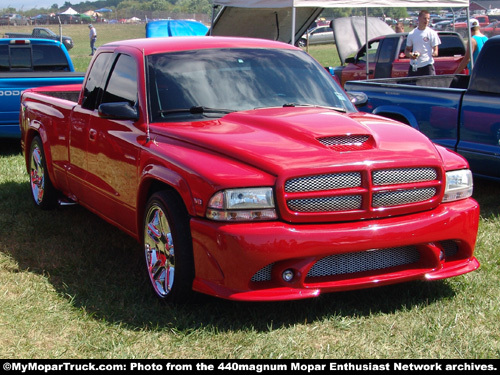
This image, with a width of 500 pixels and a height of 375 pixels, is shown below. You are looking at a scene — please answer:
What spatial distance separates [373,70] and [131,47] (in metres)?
10.7

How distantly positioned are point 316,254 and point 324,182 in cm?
41

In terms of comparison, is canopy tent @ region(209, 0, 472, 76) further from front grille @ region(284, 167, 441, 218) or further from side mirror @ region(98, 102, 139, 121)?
front grille @ region(284, 167, 441, 218)

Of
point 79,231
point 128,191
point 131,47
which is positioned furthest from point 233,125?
point 79,231

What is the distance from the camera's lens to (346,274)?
4.07 meters

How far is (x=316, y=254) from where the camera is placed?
12.6 ft

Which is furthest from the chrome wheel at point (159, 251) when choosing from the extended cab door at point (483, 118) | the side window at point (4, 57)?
the side window at point (4, 57)

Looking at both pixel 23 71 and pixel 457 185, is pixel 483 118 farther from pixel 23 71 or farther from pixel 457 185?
pixel 23 71

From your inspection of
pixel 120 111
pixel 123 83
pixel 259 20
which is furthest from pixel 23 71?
pixel 120 111

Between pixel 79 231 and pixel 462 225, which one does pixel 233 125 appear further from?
pixel 79 231

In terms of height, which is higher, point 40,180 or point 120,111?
point 120,111

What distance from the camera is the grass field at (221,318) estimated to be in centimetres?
374

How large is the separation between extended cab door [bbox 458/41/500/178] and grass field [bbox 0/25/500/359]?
1282mm

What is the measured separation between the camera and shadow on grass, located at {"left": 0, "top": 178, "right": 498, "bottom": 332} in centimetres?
417

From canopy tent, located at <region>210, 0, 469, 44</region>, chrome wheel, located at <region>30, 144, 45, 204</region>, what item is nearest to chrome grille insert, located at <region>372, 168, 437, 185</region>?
chrome wheel, located at <region>30, 144, 45, 204</region>
